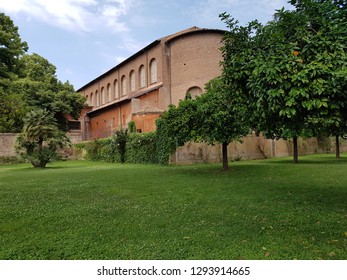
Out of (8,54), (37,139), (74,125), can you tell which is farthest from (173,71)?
(74,125)

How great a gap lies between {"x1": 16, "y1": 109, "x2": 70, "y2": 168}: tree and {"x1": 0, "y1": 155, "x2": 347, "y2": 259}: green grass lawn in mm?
12103

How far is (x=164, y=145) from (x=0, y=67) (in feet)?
40.9

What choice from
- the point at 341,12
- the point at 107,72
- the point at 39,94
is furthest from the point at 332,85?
the point at 107,72

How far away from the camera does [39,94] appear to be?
38.2m

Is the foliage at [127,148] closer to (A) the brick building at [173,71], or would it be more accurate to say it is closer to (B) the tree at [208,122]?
(A) the brick building at [173,71]

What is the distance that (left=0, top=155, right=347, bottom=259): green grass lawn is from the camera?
172 inches

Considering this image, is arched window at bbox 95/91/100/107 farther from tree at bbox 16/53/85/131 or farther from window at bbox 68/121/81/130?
tree at bbox 16/53/85/131

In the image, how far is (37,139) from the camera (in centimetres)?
2116

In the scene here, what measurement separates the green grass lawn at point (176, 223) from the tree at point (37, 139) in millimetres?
12103

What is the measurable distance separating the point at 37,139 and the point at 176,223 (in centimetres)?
1827

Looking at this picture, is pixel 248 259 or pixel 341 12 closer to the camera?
pixel 248 259

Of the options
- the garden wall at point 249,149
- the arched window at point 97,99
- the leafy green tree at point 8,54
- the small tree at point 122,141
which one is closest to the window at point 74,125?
the arched window at point 97,99
